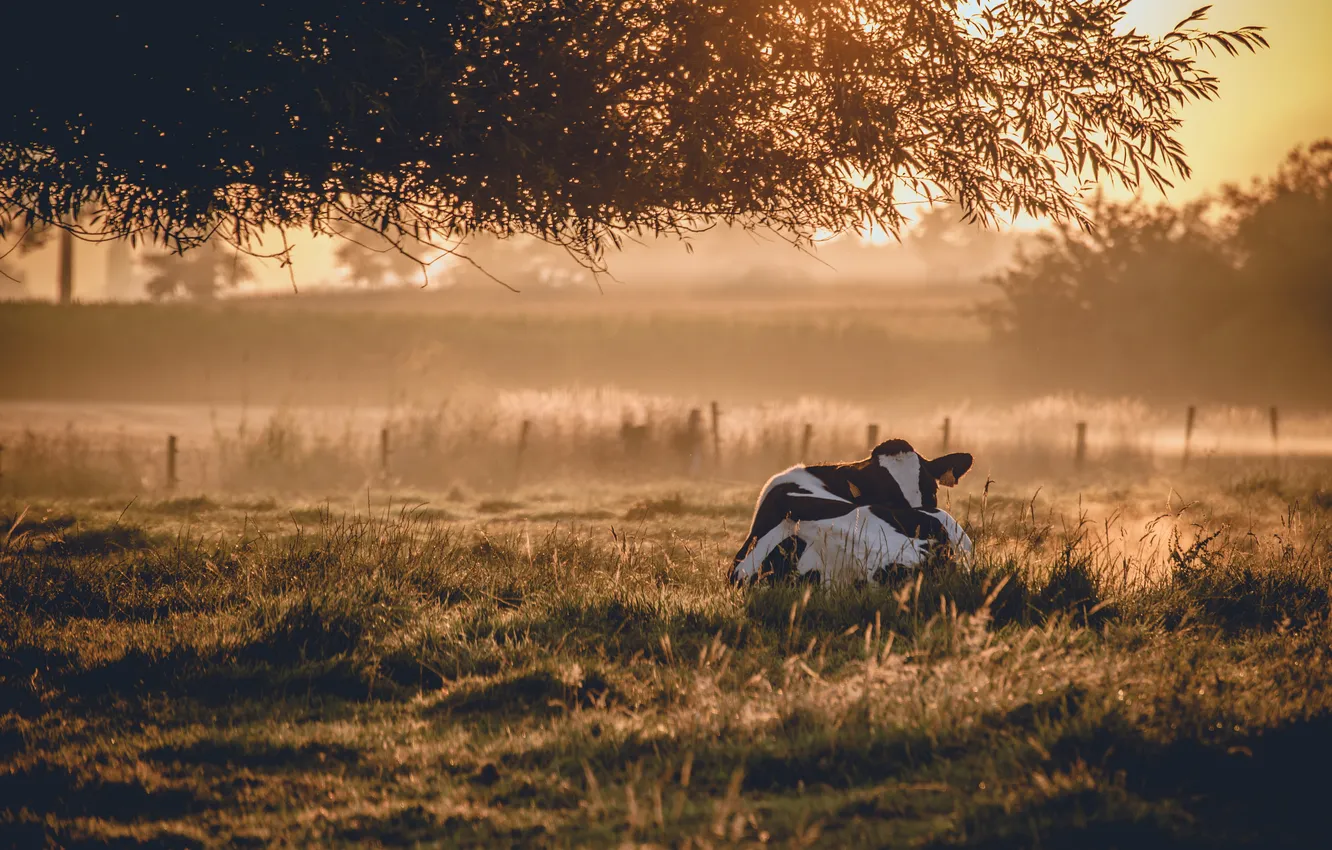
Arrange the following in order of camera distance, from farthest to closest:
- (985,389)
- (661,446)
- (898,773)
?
(985,389) < (661,446) < (898,773)

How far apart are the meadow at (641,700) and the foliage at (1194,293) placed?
4433 cm

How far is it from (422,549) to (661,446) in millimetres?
15333

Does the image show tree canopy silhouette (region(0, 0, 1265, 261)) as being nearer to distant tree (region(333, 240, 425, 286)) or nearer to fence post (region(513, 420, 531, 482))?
fence post (region(513, 420, 531, 482))

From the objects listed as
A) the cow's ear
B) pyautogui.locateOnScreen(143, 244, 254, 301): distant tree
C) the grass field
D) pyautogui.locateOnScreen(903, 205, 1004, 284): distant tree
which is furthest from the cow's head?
pyautogui.locateOnScreen(903, 205, 1004, 284): distant tree

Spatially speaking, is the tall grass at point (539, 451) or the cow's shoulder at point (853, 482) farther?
the tall grass at point (539, 451)

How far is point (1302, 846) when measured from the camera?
3840mm

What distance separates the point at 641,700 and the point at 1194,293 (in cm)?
5010

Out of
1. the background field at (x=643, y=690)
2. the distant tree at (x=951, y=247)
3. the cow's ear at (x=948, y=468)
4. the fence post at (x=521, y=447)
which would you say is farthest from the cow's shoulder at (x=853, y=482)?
the distant tree at (x=951, y=247)

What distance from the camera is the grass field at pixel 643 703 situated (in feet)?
13.6

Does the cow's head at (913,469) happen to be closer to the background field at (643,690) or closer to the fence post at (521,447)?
the background field at (643,690)

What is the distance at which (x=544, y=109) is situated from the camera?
7.37 m

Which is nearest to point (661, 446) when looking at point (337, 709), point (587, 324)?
point (337, 709)

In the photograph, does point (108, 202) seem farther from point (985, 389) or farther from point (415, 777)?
point (985, 389)

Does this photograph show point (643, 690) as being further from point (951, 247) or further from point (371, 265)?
point (951, 247)
